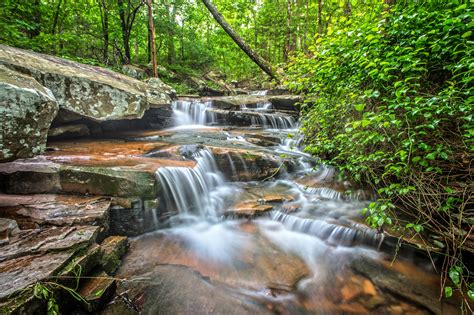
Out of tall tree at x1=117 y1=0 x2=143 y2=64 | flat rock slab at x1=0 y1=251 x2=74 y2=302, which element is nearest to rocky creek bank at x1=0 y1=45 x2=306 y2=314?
flat rock slab at x1=0 y1=251 x2=74 y2=302

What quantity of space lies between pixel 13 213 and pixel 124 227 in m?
1.20

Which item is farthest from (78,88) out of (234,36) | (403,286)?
(403,286)

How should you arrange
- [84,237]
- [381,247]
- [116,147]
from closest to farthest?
[84,237], [381,247], [116,147]

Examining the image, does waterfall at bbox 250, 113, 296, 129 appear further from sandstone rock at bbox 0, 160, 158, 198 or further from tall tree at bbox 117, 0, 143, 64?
tall tree at bbox 117, 0, 143, 64

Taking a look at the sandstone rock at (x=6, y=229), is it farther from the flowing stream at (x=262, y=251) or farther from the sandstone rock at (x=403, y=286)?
the sandstone rock at (x=403, y=286)

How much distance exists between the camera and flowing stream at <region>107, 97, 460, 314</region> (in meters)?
2.30

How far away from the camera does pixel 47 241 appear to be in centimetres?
221

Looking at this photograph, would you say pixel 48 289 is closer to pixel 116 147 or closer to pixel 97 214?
pixel 97 214

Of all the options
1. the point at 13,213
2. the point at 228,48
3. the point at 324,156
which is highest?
the point at 228,48

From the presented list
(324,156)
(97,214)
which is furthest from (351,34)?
(97,214)

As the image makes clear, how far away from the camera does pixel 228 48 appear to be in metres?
18.5

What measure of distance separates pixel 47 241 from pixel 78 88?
3352 millimetres

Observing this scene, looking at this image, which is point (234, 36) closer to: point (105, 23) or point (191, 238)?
point (191, 238)

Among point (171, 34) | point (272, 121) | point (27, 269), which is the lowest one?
point (27, 269)
